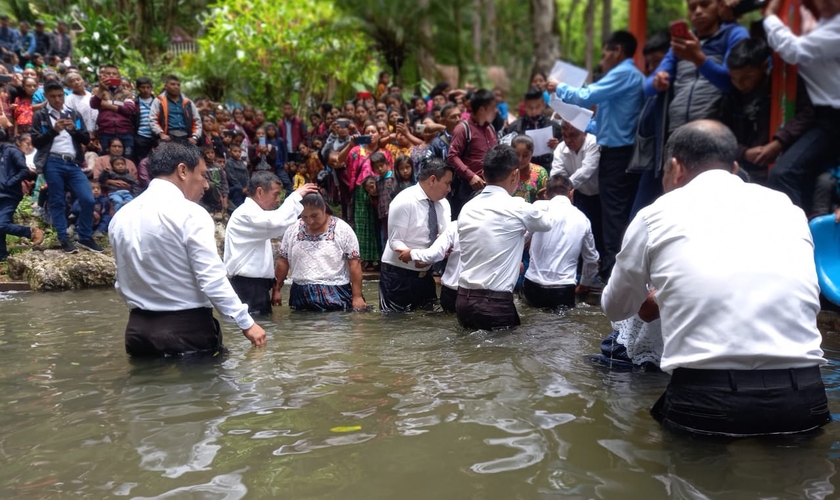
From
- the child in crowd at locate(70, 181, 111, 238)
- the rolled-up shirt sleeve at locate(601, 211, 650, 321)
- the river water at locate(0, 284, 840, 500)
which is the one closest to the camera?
the river water at locate(0, 284, 840, 500)

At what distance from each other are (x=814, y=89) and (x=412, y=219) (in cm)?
345

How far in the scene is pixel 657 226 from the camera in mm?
3391

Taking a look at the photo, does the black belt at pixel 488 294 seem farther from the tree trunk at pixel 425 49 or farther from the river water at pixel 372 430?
the tree trunk at pixel 425 49

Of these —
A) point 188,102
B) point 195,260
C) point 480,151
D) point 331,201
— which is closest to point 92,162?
point 188,102

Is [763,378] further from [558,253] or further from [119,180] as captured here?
[119,180]

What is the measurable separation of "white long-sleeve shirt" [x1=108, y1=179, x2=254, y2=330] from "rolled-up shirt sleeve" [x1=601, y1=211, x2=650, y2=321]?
239 cm

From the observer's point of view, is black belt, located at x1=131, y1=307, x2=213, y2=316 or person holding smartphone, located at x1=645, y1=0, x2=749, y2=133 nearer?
black belt, located at x1=131, y1=307, x2=213, y2=316

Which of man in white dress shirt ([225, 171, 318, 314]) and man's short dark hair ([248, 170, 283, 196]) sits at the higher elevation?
man's short dark hair ([248, 170, 283, 196])

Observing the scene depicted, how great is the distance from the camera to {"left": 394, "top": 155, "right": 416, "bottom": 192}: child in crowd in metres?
10.5

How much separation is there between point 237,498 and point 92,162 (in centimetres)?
1044

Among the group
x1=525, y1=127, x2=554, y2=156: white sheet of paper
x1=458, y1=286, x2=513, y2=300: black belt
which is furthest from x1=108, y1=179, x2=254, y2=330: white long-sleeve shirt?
x1=525, y1=127, x2=554, y2=156: white sheet of paper

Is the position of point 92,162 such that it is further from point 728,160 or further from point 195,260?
point 728,160

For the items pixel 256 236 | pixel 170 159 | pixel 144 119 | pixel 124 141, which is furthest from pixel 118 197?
pixel 170 159

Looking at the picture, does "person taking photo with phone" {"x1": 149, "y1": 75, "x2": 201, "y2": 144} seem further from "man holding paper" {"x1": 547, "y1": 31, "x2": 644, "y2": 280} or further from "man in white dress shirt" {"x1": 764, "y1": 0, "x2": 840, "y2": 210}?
"man in white dress shirt" {"x1": 764, "y1": 0, "x2": 840, "y2": 210}
